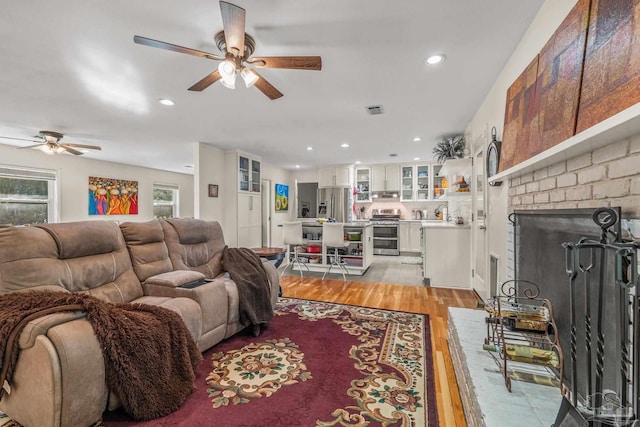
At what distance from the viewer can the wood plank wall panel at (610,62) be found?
91cm

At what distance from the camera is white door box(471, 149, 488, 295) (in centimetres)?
320

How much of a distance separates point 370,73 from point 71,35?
2.27m

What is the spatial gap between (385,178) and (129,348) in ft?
22.0

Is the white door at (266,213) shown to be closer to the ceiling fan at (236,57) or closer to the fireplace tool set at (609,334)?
the ceiling fan at (236,57)

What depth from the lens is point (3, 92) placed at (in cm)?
288

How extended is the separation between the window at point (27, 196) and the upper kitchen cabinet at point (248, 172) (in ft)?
12.3

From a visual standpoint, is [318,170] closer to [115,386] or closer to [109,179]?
[109,179]

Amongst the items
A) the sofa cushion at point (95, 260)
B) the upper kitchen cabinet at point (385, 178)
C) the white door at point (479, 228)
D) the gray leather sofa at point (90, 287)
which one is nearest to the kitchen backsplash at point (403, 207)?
the upper kitchen cabinet at point (385, 178)

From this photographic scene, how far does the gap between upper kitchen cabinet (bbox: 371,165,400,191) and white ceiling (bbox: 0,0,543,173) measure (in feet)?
9.02

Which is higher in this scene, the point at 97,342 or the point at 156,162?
the point at 156,162

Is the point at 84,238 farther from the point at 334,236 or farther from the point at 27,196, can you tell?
the point at 27,196

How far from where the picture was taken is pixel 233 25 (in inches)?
63.8

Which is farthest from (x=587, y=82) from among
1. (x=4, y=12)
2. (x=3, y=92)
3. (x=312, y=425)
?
(x=3, y=92)

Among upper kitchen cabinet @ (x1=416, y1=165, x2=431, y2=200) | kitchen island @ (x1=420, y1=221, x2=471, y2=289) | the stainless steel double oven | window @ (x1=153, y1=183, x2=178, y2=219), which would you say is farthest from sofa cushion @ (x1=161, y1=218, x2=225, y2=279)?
window @ (x1=153, y1=183, x2=178, y2=219)
